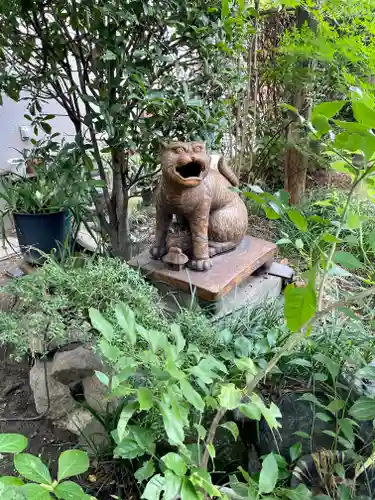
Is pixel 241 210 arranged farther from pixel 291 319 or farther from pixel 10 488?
pixel 10 488

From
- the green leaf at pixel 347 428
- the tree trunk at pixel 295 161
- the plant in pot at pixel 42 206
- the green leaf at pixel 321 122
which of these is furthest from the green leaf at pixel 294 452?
the tree trunk at pixel 295 161

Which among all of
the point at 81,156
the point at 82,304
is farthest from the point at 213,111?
the point at 82,304

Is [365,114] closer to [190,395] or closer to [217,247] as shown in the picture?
[190,395]

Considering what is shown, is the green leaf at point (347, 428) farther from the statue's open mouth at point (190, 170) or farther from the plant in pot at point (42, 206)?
the plant in pot at point (42, 206)

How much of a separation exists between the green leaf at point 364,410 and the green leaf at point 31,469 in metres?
0.66

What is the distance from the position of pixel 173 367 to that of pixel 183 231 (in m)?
1.06

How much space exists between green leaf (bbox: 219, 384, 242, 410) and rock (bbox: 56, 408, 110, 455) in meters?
0.71

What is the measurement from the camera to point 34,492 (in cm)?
64

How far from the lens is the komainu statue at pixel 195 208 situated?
137 centimetres

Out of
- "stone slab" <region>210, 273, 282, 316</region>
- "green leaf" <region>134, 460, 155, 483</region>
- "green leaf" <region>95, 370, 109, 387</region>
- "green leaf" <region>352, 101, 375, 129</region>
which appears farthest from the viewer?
"stone slab" <region>210, 273, 282, 316</region>

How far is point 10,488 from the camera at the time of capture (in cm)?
62

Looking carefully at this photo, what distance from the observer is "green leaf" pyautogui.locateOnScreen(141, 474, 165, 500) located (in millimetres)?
700

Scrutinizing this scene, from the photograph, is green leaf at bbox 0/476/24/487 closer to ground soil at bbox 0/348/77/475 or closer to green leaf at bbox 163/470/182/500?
green leaf at bbox 163/470/182/500

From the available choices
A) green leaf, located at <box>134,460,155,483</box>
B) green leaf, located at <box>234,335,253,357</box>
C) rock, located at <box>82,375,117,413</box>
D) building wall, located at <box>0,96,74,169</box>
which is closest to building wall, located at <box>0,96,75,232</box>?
building wall, located at <box>0,96,74,169</box>
